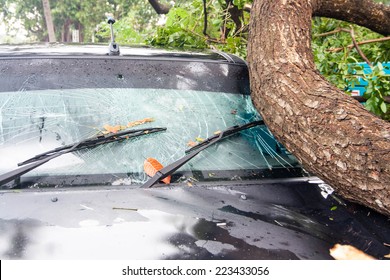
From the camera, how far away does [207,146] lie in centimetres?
200

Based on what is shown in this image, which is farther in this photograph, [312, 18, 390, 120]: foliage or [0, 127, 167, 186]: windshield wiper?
[312, 18, 390, 120]: foliage

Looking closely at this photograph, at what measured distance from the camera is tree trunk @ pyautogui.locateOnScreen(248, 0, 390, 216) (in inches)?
66.3

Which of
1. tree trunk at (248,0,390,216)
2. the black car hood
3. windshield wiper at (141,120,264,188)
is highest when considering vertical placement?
tree trunk at (248,0,390,216)

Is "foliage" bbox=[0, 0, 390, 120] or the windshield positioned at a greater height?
"foliage" bbox=[0, 0, 390, 120]

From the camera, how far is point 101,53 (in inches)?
92.4

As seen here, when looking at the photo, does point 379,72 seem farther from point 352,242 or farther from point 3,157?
point 3,157

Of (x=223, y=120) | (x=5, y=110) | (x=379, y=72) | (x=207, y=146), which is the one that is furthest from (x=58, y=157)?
(x=379, y=72)

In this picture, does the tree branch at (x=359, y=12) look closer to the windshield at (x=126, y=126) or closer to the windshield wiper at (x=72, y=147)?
the windshield at (x=126, y=126)

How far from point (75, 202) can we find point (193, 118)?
815 millimetres

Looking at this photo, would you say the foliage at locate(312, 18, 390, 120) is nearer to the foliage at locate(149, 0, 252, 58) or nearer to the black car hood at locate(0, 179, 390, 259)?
the foliage at locate(149, 0, 252, 58)

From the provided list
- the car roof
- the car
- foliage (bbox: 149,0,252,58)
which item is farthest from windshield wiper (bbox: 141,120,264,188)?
foliage (bbox: 149,0,252,58)

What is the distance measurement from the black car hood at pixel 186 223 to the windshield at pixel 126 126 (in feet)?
0.58

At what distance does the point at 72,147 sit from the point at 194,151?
1.88ft

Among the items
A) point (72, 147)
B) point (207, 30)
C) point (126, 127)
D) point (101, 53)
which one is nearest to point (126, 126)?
point (126, 127)
